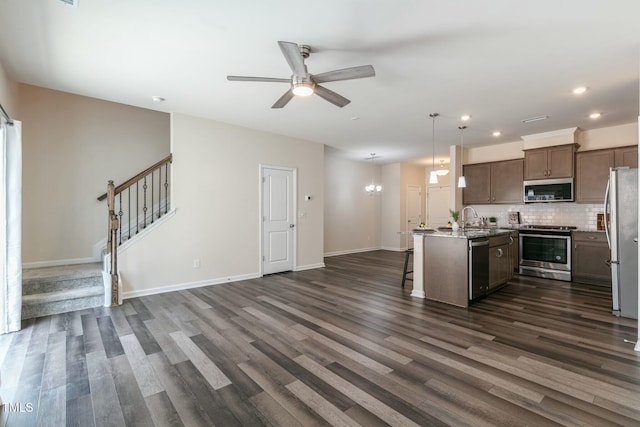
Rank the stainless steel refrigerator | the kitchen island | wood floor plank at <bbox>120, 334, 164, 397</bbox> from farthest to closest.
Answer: the kitchen island → the stainless steel refrigerator → wood floor plank at <bbox>120, 334, 164, 397</bbox>

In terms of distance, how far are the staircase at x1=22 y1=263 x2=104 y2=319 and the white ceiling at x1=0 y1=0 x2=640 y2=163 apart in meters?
2.52

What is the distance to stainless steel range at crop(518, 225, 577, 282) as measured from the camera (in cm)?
536

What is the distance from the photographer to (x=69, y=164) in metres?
4.82

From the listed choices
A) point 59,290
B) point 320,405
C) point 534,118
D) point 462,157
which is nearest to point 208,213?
point 59,290

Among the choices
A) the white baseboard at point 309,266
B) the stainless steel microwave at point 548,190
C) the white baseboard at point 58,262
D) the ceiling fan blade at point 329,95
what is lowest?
the white baseboard at point 309,266

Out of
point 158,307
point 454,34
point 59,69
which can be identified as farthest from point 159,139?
point 454,34

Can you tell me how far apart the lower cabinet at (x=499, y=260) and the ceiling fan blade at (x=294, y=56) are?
3752 millimetres

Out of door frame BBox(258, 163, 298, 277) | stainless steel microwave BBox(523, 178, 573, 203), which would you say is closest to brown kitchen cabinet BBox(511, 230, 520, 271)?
stainless steel microwave BBox(523, 178, 573, 203)

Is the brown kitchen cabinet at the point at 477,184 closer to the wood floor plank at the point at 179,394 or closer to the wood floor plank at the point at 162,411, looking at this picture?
the wood floor plank at the point at 179,394

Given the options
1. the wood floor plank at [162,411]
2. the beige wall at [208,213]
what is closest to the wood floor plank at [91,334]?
the beige wall at [208,213]

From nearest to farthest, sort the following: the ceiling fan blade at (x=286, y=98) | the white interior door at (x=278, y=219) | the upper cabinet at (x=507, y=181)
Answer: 1. the ceiling fan blade at (x=286, y=98)
2. the white interior door at (x=278, y=219)
3. the upper cabinet at (x=507, y=181)

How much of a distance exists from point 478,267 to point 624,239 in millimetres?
1612

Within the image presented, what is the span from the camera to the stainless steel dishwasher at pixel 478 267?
13.1 feet

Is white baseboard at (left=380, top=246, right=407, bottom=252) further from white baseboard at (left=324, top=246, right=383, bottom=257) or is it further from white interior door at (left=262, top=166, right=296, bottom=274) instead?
white interior door at (left=262, top=166, right=296, bottom=274)
